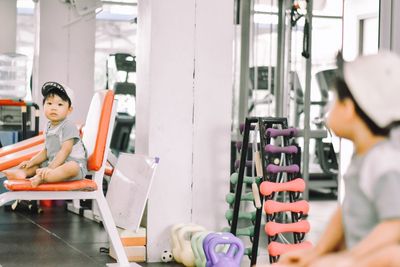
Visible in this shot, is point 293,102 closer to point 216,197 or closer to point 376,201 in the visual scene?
point 216,197

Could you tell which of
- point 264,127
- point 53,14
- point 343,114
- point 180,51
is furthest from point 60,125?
point 53,14

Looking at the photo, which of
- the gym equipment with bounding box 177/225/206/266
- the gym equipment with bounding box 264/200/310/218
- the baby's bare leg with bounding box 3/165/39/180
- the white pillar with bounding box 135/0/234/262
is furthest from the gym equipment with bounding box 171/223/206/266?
the baby's bare leg with bounding box 3/165/39/180

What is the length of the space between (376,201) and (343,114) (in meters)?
0.22

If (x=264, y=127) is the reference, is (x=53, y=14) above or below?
above

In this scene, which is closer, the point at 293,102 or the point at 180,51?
the point at 180,51

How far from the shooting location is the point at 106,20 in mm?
13414

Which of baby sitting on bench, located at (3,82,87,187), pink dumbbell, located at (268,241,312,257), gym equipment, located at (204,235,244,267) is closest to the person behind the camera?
gym equipment, located at (204,235,244,267)

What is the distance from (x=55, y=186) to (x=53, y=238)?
4.97 ft

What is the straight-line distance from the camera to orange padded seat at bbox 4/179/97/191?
3809 millimetres

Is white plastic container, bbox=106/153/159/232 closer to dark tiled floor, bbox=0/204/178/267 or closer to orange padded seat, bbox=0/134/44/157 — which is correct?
dark tiled floor, bbox=0/204/178/267

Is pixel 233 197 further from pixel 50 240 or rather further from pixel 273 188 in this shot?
pixel 50 240

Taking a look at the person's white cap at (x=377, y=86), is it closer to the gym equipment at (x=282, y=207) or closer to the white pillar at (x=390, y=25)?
the gym equipment at (x=282, y=207)

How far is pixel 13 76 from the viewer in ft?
32.3

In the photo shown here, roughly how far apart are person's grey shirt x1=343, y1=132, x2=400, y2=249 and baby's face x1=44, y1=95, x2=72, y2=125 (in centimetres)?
281
